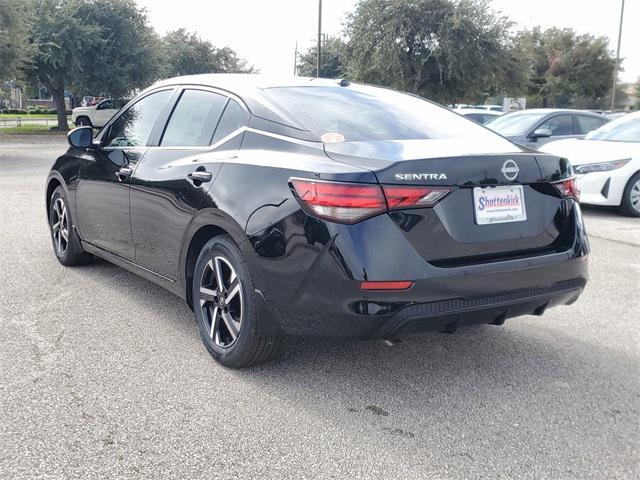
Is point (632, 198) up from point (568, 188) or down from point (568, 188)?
down

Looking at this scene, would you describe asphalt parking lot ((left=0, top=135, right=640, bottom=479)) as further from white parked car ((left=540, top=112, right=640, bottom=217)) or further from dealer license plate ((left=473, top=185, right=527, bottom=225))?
white parked car ((left=540, top=112, right=640, bottom=217))

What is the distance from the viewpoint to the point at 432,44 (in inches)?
1113

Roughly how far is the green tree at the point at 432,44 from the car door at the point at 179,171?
2465 cm

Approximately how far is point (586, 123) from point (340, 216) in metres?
11.7

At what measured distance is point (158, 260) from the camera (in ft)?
14.4

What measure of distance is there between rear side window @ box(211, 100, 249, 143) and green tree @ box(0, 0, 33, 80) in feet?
57.2

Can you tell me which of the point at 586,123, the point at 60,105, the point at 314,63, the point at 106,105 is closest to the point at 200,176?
the point at 586,123

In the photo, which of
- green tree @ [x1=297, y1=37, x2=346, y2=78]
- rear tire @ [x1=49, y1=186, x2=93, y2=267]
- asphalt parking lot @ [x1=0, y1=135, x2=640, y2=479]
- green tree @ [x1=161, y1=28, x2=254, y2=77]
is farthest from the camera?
green tree @ [x1=161, y1=28, x2=254, y2=77]

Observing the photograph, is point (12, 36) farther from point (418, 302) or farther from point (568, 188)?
point (418, 302)

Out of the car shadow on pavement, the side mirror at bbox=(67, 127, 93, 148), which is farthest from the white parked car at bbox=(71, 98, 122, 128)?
the car shadow on pavement

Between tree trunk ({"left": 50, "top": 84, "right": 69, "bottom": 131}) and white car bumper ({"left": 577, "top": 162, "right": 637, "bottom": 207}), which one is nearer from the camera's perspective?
white car bumper ({"left": 577, "top": 162, "right": 637, "bottom": 207})

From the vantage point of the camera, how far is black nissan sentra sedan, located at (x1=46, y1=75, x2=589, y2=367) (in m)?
3.12

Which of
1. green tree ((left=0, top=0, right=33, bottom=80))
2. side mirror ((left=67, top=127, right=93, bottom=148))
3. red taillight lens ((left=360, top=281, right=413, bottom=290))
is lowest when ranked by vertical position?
red taillight lens ((left=360, top=281, right=413, bottom=290))

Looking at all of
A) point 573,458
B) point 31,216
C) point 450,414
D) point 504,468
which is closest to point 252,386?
point 450,414
